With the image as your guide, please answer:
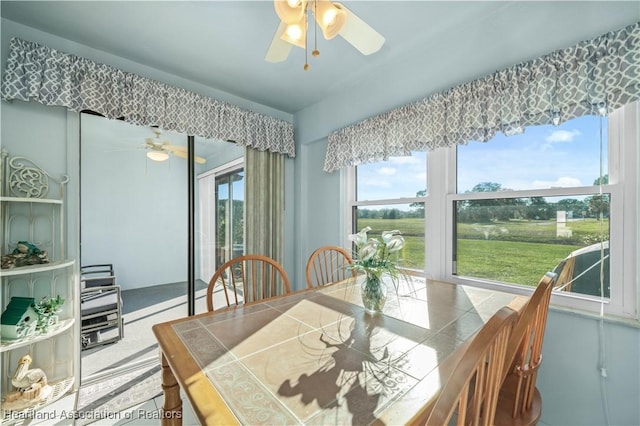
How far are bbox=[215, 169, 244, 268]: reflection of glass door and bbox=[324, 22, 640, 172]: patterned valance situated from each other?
1.57m

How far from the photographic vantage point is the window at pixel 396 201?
7.23 feet

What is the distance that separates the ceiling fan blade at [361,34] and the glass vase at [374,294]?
3.75 feet

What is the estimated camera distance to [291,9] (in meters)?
1.08

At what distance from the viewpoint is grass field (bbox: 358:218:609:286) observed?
58.8 inches

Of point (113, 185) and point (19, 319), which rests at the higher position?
point (113, 185)

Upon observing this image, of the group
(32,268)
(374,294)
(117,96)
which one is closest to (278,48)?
(374,294)

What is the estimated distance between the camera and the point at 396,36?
1881mm

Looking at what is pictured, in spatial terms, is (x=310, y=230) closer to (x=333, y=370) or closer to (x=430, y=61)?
(x=430, y=61)

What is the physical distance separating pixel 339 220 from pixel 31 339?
2.40 metres

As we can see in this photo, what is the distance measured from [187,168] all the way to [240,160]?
0.57 m

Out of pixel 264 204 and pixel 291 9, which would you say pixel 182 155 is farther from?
pixel 291 9

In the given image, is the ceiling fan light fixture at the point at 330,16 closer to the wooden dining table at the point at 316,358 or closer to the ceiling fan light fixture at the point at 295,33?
the ceiling fan light fixture at the point at 295,33

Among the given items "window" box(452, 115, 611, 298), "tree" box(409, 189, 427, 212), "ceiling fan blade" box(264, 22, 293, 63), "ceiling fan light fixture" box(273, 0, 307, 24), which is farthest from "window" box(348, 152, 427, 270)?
"ceiling fan light fixture" box(273, 0, 307, 24)

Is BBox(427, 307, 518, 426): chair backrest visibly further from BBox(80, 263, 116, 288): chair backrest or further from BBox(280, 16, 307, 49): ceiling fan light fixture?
BBox(80, 263, 116, 288): chair backrest
